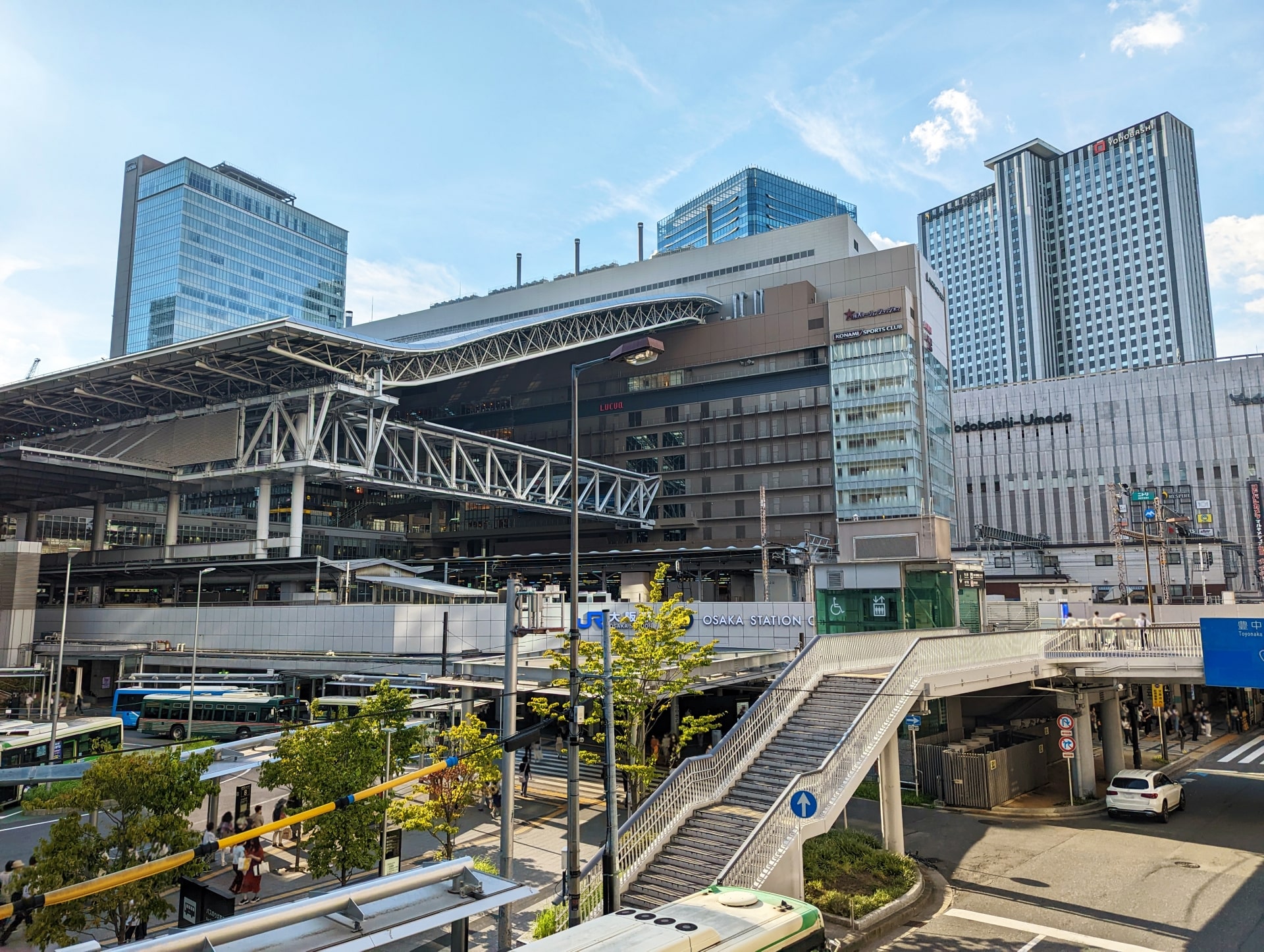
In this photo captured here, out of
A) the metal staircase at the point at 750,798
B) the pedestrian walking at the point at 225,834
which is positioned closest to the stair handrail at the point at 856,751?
the metal staircase at the point at 750,798

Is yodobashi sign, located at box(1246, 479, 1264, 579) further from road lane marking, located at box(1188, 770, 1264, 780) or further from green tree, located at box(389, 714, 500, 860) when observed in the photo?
green tree, located at box(389, 714, 500, 860)

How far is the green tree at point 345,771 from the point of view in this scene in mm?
17719

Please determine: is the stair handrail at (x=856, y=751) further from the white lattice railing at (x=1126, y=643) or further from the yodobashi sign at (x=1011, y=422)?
the yodobashi sign at (x=1011, y=422)

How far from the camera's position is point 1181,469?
12319cm

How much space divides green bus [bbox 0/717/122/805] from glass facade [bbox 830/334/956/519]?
66.2 meters

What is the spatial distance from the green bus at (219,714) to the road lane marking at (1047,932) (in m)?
33.0

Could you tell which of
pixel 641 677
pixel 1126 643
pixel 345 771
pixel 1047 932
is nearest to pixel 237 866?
pixel 345 771

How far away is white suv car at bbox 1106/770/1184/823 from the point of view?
26.4 metres

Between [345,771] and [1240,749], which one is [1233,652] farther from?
[345,771]

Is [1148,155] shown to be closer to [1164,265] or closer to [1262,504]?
[1164,265]

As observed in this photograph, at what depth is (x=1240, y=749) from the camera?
4128cm

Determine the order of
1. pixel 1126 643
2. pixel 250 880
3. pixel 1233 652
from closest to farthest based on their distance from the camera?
pixel 250 880
pixel 1233 652
pixel 1126 643

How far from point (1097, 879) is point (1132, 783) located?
777 cm

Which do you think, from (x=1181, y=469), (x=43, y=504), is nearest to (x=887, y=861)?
(x=43, y=504)
